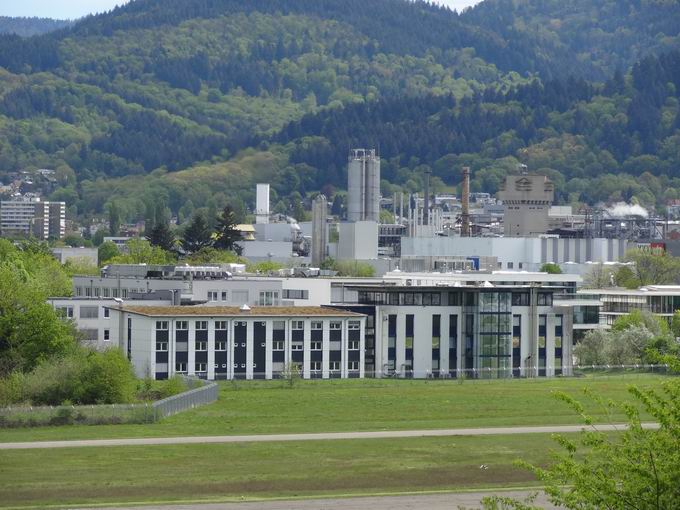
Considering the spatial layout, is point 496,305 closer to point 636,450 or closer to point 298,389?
point 298,389

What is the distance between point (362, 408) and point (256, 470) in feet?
68.9

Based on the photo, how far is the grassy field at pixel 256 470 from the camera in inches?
2485

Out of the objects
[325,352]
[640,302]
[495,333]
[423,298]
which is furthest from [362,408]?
[640,302]

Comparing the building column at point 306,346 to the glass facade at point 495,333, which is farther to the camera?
the glass facade at point 495,333

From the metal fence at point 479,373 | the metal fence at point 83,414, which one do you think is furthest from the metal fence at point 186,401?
the metal fence at point 479,373

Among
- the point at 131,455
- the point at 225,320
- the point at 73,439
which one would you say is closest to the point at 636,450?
the point at 131,455

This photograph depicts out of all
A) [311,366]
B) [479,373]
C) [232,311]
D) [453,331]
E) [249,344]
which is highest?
[232,311]

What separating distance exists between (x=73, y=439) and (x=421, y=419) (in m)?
16.8

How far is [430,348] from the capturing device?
111375mm

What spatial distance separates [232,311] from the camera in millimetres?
106188

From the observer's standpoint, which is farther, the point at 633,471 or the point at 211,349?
the point at 211,349

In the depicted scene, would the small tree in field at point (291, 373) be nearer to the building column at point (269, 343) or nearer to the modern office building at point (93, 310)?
the building column at point (269, 343)

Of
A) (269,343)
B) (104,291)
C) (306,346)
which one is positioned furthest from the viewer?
(104,291)

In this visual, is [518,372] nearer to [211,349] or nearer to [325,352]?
[325,352]
